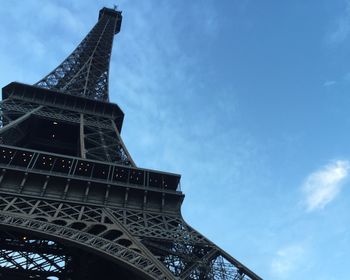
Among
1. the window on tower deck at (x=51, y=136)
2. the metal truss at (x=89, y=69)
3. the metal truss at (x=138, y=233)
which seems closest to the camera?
the metal truss at (x=138, y=233)

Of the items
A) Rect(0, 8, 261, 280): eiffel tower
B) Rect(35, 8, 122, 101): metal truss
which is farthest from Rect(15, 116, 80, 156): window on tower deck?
Rect(35, 8, 122, 101): metal truss

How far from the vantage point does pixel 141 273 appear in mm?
18703

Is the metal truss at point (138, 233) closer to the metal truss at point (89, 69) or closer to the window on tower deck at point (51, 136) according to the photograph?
the window on tower deck at point (51, 136)

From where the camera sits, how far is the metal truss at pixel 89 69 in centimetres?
4666

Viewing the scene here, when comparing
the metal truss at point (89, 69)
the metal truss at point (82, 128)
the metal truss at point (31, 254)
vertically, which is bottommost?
the metal truss at point (31, 254)

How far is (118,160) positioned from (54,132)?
9548 mm

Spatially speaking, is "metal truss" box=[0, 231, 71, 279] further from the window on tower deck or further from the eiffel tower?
the window on tower deck

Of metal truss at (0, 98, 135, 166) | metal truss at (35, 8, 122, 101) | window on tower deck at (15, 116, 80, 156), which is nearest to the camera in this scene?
metal truss at (0, 98, 135, 166)

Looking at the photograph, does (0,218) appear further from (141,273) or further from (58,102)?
(58,102)

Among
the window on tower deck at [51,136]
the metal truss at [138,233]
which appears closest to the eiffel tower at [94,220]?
the metal truss at [138,233]

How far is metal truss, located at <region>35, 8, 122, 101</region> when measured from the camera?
46.7 metres

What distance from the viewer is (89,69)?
5162cm

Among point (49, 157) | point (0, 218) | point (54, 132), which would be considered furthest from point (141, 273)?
point (54, 132)

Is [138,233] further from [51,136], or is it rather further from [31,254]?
[51,136]
